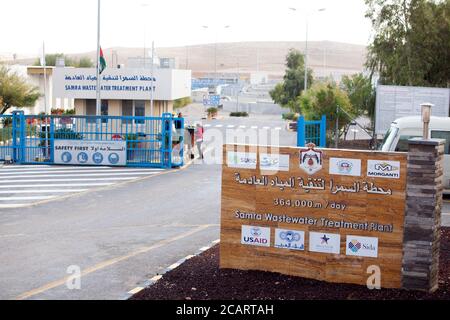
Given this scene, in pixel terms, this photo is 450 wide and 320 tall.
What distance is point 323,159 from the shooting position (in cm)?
1079

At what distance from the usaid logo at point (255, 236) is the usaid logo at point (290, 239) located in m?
0.16

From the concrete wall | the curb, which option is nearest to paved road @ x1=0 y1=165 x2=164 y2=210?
the curb

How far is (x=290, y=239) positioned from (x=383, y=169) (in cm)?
177

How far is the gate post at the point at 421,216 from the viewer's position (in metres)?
10.1

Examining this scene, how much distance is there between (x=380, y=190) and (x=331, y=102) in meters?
28.4

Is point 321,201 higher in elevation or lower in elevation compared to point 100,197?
higher

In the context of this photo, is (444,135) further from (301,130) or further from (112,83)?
(112,83)

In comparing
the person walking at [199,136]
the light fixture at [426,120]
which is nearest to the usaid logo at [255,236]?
the light fixture at [426,120]

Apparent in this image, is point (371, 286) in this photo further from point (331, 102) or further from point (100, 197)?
point (331, 102)

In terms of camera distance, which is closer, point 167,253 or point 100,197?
point 167,253

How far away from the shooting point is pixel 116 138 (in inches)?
1144

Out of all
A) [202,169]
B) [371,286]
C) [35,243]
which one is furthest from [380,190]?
[202,169]

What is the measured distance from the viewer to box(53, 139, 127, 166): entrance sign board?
28.9 metres

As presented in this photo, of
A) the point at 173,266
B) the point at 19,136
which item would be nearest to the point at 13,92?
the point at 19,136
